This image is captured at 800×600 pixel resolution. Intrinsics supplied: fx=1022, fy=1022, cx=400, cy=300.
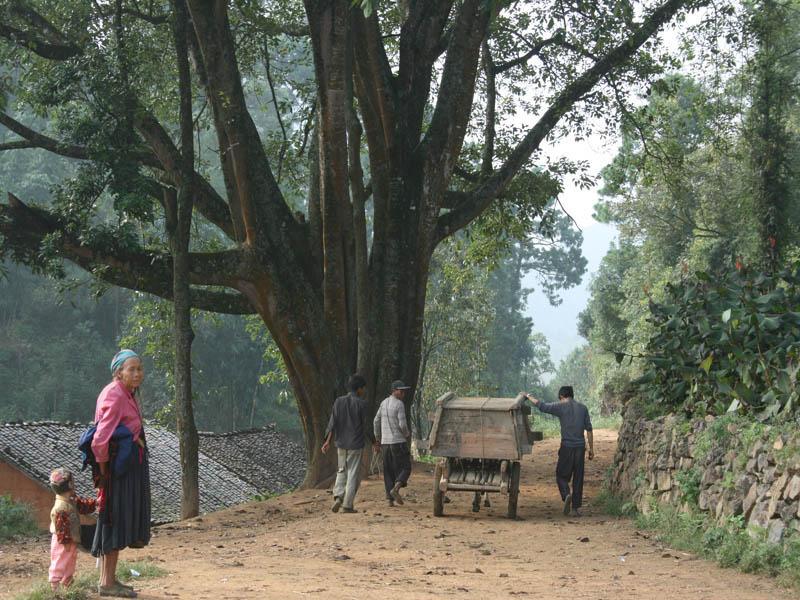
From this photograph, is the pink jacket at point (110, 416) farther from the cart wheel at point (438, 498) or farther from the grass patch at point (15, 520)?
the grass patch at point (15, 520)

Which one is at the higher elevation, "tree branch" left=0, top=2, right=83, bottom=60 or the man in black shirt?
"tree branch" left=0, top=2, right=83, bottom=60

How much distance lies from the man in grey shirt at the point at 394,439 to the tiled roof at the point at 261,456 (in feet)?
50.4

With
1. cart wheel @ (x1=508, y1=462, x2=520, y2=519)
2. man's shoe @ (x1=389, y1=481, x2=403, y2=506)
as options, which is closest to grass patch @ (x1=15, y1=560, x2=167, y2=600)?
man's shoe @ (x1=389, y1=481, x2=403, y2=506)

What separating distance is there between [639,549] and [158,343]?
46.0 feet

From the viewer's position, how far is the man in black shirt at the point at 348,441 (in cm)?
1355

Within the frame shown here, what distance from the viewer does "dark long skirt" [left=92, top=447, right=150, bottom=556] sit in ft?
24.6

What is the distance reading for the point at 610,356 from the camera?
5244 cm

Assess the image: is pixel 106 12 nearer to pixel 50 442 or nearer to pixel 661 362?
pixel 661 362

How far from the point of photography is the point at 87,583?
25.5 ft

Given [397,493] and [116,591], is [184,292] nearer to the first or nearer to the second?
[397,493]

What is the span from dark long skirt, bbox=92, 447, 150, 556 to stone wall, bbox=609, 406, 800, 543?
5.29m

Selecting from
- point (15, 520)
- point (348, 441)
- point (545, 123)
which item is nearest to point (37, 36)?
point (545, 123)

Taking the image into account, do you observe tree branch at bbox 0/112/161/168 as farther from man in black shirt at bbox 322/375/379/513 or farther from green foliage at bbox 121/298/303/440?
green foliage at bbox 121/298/303/440

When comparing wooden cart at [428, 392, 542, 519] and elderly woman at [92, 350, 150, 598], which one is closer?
elderly woman at [92, 350, 150, 598]
